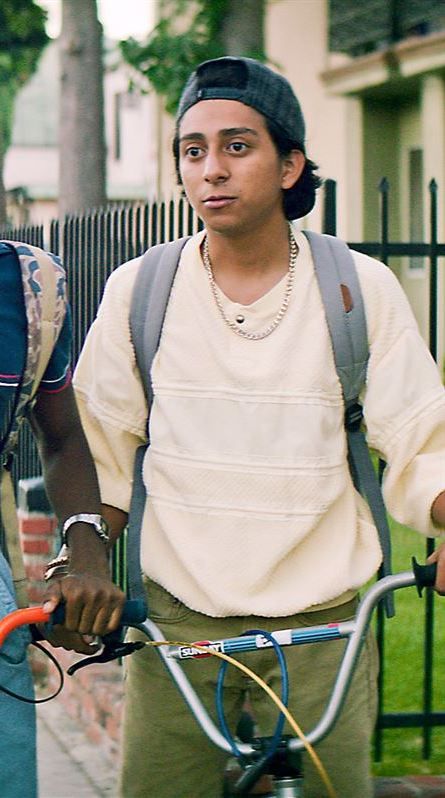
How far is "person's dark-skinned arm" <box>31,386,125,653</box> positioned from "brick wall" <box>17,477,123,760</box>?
2.37m

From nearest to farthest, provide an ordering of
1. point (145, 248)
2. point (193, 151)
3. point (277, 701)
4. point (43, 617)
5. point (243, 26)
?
point (277, 701) → point (43, 617) → point (193, 151) → point (145, 248) → point (243, 26)

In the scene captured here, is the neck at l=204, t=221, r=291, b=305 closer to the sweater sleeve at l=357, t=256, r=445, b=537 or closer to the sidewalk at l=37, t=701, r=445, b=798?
the sweater sleeve at l=357, t=256, r=445, b=537

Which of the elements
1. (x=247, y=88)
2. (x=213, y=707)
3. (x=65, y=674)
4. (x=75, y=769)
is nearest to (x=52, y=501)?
(x=213, y=707)

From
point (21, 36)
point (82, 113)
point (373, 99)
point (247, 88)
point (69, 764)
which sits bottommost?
point (69, 764)

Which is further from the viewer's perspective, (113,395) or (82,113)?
(82,113)

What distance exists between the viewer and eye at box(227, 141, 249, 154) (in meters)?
2.91

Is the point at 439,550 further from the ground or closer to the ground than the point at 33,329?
closer to the ground

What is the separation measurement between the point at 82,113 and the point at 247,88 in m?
13.6

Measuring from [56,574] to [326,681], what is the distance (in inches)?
23.1

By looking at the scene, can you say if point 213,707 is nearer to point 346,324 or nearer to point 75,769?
point 346,324

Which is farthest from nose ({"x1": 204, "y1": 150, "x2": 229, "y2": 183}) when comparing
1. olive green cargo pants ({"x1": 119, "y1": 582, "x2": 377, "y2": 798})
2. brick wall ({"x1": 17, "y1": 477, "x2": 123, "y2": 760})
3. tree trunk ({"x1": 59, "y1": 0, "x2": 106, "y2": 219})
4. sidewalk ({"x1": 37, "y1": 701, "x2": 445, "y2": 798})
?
tree trunk ({"x1": 59, "y1": 0, "x2": 106, "y2": 219})

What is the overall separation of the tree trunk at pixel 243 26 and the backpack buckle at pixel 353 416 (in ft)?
38.8

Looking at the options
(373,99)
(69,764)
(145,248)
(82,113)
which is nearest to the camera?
(145,248)

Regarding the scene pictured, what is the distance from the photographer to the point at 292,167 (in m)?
3.04
